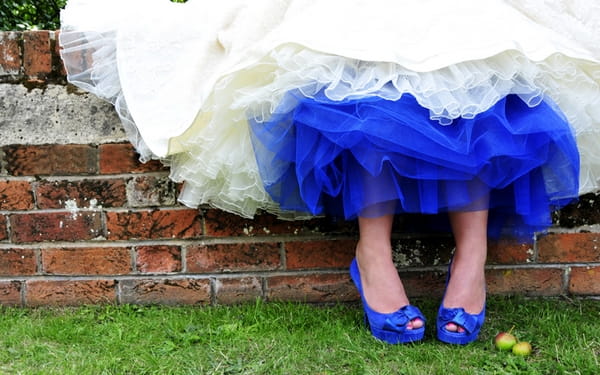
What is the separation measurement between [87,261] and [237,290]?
1.36 feet

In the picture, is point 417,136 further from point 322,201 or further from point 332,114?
point 322,201

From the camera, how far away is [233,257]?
65.2 inches

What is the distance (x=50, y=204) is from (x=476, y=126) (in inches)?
43.7

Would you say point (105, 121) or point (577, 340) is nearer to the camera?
point (577, 340)

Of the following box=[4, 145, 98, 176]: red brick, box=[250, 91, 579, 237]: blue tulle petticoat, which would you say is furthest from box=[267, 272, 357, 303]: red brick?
box=[4, 145, 98, 176]: red brick

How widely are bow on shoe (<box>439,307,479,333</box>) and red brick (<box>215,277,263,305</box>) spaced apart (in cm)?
52

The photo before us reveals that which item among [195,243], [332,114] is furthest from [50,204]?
[332,114]

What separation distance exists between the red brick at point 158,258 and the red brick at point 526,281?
85cm

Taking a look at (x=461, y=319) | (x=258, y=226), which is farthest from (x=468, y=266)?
(x=258, y=226)

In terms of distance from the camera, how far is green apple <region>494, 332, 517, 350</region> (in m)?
1.35

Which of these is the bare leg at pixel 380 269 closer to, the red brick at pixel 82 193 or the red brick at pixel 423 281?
the red brick at pixel 423 281

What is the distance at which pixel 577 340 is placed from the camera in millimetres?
1378

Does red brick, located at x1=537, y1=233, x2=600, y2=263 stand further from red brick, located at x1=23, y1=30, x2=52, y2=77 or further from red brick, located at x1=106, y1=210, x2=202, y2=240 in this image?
red brick, located at x1=23, y1=30, x2=52, y2=77

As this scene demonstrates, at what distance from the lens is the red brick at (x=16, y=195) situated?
161 centimetres
